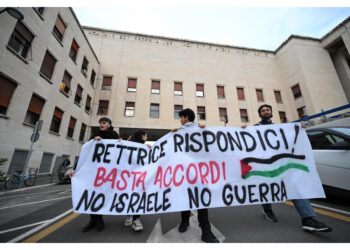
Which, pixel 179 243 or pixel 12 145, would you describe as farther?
pixel 12 145

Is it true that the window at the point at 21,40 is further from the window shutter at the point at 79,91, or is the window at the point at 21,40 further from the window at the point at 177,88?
the window at the point at 177,88

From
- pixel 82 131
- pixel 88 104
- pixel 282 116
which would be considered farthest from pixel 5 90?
pixel 282 116

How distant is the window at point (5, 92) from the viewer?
23.9 ft

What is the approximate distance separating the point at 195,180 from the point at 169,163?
1.59 ft

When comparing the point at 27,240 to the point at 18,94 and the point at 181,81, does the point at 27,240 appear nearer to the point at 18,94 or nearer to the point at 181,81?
the point at 18,94

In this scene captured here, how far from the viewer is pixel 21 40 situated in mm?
8281

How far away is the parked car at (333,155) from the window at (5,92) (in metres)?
12.4

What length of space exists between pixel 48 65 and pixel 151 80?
31.2 feet

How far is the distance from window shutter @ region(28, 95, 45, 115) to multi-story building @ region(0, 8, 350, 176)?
0.06 m

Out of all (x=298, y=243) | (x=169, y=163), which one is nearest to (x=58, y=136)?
(x=169, y=163)

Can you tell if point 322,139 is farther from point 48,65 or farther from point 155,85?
point 155,85

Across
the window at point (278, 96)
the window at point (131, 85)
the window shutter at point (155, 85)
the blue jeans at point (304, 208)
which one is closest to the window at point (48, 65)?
the window at point (131, 85)

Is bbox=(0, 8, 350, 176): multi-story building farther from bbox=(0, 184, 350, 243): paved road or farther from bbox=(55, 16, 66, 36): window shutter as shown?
bbox=(0, 184, 350, 243): paved road

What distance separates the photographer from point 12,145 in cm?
772
